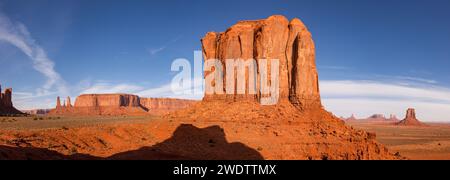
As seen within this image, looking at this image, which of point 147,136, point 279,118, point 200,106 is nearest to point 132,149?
point 147,136

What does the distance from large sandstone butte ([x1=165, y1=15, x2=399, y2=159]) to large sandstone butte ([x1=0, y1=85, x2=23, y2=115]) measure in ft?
255

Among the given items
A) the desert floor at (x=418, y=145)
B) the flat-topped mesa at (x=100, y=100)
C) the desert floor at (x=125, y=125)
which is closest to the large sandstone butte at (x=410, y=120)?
the desert floor at (x=418, y=145)

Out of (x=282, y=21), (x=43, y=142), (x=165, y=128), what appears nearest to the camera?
(x=43, y=142)

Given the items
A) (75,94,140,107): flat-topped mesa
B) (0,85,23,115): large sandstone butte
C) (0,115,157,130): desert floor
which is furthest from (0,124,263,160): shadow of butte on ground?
(75,94,140,107): flat-topped mesa

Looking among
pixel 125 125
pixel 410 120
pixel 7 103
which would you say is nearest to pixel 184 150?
pixel 125 125

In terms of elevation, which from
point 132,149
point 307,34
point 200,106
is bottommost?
point 132,149

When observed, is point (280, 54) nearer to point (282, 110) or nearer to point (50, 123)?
point (282, 110)

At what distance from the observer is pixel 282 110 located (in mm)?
42125

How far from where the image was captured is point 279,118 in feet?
132

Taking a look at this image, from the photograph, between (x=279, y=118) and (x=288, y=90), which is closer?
(x=279, y=118)

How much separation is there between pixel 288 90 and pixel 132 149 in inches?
886
